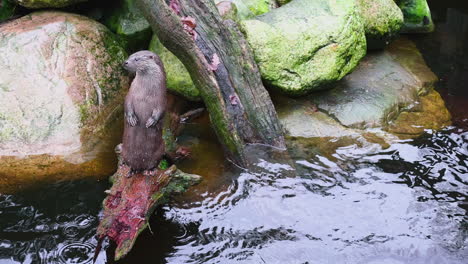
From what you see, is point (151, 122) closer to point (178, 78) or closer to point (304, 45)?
point (178, 78)

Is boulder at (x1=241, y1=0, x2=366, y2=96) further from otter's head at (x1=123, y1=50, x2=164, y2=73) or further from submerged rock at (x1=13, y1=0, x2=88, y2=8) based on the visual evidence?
submerged rock at (x1=13, y1=0, x2=88, y2=8)

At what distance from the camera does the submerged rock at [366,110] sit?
18.8ft

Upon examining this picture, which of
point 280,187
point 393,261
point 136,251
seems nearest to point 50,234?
point 136,251

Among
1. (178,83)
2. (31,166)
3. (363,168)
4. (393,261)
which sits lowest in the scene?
(393,261)

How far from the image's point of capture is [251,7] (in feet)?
20.6

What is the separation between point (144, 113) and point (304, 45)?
231 centimetres

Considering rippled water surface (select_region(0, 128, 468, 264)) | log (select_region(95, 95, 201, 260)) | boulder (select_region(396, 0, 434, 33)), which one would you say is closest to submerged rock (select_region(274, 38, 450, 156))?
rippled water surface (select_region(0, 128, 468, 264))

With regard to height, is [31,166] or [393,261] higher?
[31,166]

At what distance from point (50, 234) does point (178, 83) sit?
2352mm

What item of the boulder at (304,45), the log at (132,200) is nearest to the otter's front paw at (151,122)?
the log at (132,200)

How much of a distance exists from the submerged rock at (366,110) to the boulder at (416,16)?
163cm

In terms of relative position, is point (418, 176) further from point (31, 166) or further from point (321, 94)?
point (31, 166)

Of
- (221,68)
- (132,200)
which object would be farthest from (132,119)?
(221,68)

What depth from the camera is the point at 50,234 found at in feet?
14.2
